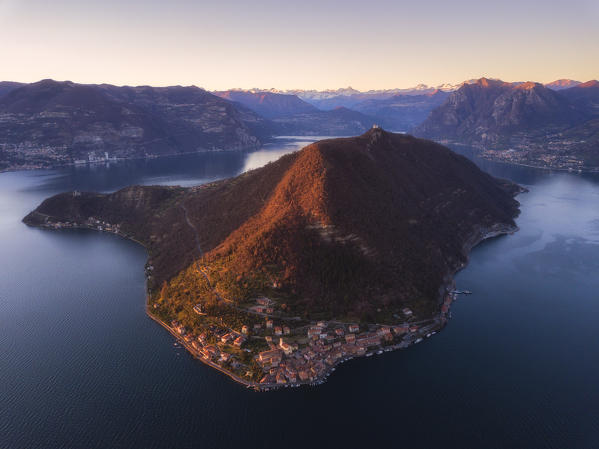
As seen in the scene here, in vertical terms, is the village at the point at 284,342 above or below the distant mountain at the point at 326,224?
below

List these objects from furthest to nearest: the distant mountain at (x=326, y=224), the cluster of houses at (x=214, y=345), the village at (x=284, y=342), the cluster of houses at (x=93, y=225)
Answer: the cluster of houses at (x=93, y=225) → the distant mountain at (x=326, y=224) → the cluster of houses at (x=214, y=345) → the village at (x=284, y=342)

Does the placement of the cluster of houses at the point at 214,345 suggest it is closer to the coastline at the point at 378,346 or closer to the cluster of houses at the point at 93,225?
the coastline at the point at 378,346

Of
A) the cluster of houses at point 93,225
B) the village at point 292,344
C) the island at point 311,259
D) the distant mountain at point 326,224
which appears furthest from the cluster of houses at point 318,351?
the cluster of houses at point 93,225

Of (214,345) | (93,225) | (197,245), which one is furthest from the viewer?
(93,225)

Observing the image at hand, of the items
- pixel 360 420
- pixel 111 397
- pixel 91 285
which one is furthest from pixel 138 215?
pixel 360 420

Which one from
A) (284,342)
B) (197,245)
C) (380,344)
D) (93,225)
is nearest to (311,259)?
(284,342)

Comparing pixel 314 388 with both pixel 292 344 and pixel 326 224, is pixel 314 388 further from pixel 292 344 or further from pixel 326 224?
pixel 326 224

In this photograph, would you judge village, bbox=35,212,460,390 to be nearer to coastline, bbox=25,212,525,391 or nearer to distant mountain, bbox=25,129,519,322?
coastline, bbox=25,212,525,391
